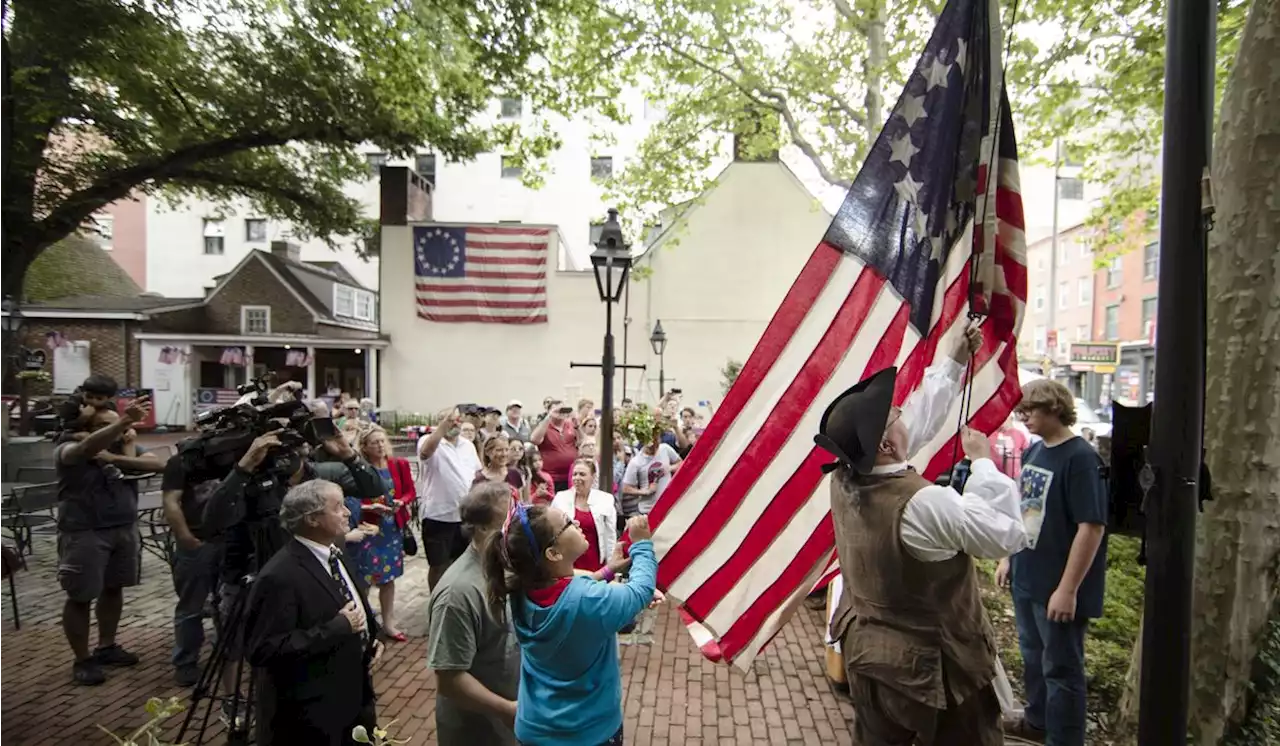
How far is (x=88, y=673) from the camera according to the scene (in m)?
4.87

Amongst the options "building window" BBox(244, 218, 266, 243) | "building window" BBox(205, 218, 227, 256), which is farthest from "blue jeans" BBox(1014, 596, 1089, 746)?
"building window" BBox(205, 218, 227, 256)

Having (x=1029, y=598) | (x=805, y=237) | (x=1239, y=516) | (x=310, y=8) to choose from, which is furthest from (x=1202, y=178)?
(x=805, y=237)

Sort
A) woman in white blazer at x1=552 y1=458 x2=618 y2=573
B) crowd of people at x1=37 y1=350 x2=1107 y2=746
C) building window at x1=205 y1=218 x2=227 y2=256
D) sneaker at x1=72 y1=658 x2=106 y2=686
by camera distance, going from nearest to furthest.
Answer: crowd of people at x1=37 y1=350 x2=1107 y2=746 → sneaker at x1=72 y1=658 x2=106 y2=686 → woman in white blazer at x1=552 y1=458 x2=618 y2=573 → building window at x1=205 y1=218 x2=227 y2=256

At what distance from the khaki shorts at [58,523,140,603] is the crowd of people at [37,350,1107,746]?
17 millimetres

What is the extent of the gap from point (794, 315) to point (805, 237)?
21.0 m

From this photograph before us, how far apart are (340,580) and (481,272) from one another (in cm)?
2026

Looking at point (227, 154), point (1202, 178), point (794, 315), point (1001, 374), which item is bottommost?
point (1001, 374)

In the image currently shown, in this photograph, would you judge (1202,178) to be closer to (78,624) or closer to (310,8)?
(78,624)

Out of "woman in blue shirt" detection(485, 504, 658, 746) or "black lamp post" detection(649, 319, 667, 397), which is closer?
"woman in blue shirt" detection(485, 504, 658, 746)

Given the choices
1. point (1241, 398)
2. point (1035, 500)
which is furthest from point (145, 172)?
point (1241, 398)

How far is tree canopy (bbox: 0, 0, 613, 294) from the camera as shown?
9.48m

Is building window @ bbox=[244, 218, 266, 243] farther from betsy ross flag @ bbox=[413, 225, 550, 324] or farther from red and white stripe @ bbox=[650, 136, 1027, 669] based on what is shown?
red and white stripe @ bbox=[650, 136, 1027, 669]

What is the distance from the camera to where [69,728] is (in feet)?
14.0

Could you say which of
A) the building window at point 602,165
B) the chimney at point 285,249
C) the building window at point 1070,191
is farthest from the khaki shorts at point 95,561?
the building window at point 1070,191
